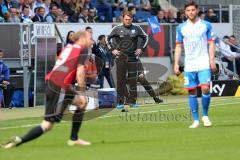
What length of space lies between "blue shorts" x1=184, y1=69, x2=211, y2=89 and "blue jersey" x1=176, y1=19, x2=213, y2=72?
0.26 feet

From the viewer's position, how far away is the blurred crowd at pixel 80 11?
25625 mm

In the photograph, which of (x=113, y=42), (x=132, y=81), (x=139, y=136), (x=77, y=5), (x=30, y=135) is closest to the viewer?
(x=30, y=135)

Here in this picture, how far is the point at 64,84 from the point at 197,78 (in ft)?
12.2

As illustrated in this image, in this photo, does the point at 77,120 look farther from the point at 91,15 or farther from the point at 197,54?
the point at 91,15

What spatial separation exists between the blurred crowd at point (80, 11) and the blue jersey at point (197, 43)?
9.29 meters

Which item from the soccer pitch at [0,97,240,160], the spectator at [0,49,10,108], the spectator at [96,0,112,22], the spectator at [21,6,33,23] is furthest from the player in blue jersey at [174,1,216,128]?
the spectator at [96,0,112,22]

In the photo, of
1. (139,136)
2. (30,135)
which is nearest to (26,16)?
(139,136)

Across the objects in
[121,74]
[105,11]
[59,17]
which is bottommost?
[121,74]

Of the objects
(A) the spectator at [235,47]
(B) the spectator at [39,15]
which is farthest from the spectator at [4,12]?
(A) the spectator at [235,47]

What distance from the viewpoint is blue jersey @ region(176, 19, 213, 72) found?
49.1ft

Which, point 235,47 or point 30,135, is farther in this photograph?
point 235,47

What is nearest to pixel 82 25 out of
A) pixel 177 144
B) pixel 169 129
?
pixel 169 129

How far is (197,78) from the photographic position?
1512 centimetres

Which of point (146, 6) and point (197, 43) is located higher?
point (146, 6)
